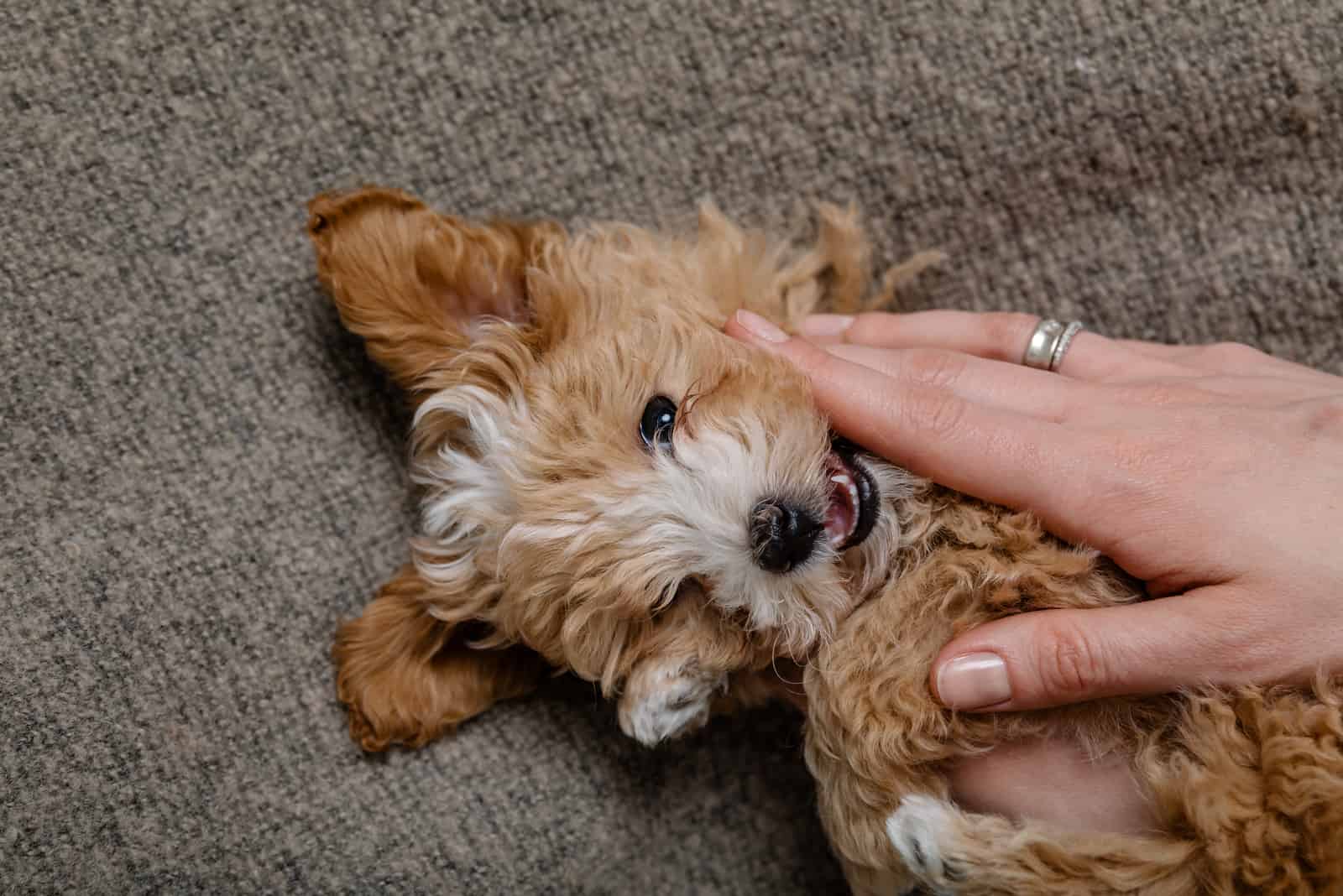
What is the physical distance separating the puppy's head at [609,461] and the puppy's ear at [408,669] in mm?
62

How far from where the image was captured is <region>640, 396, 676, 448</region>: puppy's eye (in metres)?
1.50

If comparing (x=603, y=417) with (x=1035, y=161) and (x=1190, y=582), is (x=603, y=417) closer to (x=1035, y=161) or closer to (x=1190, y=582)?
(x=1190, y=582)

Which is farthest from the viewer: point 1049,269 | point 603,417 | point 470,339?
point 1049,269

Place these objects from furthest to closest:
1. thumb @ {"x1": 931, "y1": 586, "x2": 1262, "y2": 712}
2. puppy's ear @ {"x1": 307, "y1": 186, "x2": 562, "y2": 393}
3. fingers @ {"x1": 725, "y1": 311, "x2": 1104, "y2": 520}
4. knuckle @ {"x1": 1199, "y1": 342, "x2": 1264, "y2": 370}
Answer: knuckle @ {"x1": 1199, "y1": 342, "x2": 1264, "y2": 370}
puppy's ear @ {"x1": 307, "y1": 186, "x2": 562, "y2": 393}
fingers @ {"x1": 725, "y1": 311, "x2": 1104, "y2": 520}
thumb @ {"x1": 931, "y1": 586, "x2": 1262, "y2": 712}

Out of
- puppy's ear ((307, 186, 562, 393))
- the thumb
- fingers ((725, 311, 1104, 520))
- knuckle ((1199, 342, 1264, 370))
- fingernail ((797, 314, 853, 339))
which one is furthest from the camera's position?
fingernail ((797, 314, 853, 339))

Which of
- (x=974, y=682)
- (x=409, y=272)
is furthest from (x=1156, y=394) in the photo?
(x=409, y=272)

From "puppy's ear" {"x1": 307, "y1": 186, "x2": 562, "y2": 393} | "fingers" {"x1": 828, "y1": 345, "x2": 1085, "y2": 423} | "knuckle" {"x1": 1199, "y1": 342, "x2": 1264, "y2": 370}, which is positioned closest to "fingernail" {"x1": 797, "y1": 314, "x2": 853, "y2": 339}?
"fingers" {"x1": 828, "y1": 345, "x2": 1085, "y2": 423}

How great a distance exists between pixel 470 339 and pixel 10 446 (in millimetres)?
803

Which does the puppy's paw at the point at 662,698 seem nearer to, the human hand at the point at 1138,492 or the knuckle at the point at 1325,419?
the human hand at the point at 1138,492

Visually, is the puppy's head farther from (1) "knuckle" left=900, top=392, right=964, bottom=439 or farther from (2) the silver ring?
(2) the silver ring

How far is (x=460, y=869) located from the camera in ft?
5.72

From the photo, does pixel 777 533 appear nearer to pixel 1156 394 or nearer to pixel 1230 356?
pixel 1156 394

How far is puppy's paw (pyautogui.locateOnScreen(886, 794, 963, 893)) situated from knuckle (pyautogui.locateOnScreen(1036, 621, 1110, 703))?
256 millimetres

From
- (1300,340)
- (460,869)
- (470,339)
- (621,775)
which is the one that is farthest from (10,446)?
(1300,340)
